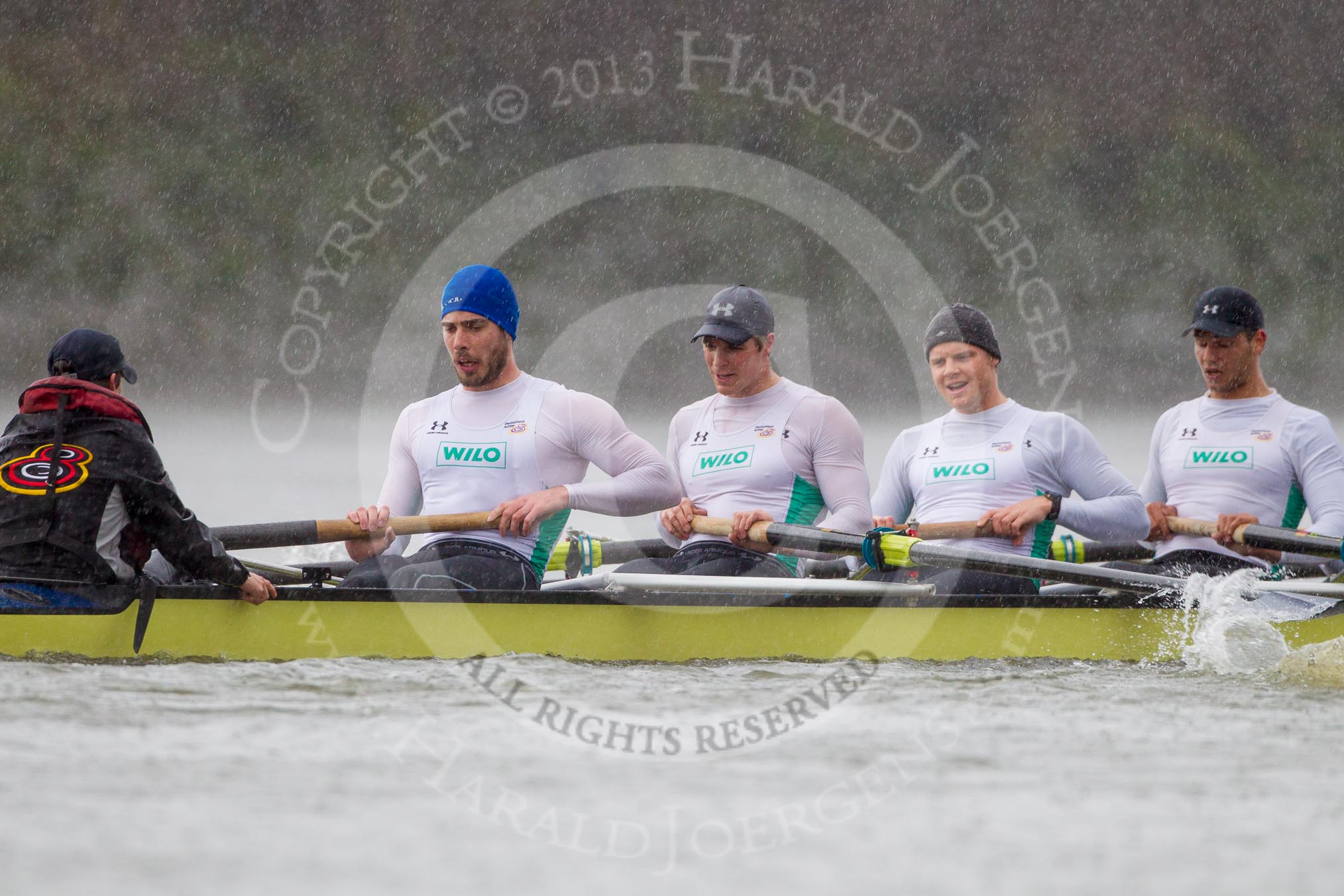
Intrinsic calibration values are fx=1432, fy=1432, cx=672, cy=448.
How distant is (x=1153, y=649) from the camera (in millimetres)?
5867

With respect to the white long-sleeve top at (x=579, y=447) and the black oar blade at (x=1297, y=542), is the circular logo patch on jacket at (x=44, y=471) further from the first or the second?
the black oar blade at (x=1297, y=542)

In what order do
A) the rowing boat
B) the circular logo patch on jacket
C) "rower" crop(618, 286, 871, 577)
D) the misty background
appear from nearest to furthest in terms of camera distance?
the circular logo patch on jacket < the rowing boat < "rower" crop(618, 286, 871, 577) < the misty background

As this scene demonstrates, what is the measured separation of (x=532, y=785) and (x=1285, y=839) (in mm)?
1848

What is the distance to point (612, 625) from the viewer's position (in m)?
5.29

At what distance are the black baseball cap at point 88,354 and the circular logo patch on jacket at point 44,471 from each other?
337 millimetres

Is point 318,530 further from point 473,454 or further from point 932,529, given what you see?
point 932,529

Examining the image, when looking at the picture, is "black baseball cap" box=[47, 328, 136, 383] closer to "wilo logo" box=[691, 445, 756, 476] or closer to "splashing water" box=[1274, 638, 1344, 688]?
"wilo logo" box=[691, 445, 756, 476]

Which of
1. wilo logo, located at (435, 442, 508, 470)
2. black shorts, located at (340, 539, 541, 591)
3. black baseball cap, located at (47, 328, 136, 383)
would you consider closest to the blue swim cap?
wilo logo, located at (435, 442, 508, 470)

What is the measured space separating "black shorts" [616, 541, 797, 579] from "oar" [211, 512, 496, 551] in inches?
28.5

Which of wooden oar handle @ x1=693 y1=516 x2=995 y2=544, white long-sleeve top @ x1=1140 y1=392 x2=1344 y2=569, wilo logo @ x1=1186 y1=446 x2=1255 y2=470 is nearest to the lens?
wooden oar handle @ x1=693 y1=516 x2=995 y2=544

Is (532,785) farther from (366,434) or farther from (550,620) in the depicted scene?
(366,434)

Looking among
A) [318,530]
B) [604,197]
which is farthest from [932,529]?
[604,197]

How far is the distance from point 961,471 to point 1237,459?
4.30 feet

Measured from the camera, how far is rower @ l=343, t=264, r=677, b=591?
17.8 ft
